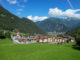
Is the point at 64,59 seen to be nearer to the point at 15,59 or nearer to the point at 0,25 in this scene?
the point at 15,59

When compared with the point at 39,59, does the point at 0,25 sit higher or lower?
higher

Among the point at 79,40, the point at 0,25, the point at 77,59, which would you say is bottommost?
the point at 77,59

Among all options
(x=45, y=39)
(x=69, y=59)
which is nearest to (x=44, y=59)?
(x=69, y=59)

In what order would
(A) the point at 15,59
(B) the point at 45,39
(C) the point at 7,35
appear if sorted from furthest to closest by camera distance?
(C) the point at 7,35
(B) the point at 45,39
(A) the point at 15,59

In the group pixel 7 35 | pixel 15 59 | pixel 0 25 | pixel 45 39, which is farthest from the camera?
pixel 0 25

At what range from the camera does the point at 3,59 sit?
68.6 ft

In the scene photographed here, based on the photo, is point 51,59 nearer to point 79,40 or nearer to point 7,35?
point 79,40

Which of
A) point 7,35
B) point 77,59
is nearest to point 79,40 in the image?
point 77,59

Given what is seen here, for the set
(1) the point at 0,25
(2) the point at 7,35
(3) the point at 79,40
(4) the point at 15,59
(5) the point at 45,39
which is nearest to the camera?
(4) the point at 15,59

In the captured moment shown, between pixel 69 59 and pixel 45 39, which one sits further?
pixel 45 39

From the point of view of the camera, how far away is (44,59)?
68.7ft

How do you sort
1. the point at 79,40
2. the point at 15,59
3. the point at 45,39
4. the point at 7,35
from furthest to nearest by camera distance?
the point at 7,35, the point at 45,39, the point at 79,40, the point at 15,59

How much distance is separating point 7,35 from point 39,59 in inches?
2812

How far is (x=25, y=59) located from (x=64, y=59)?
289 inches
